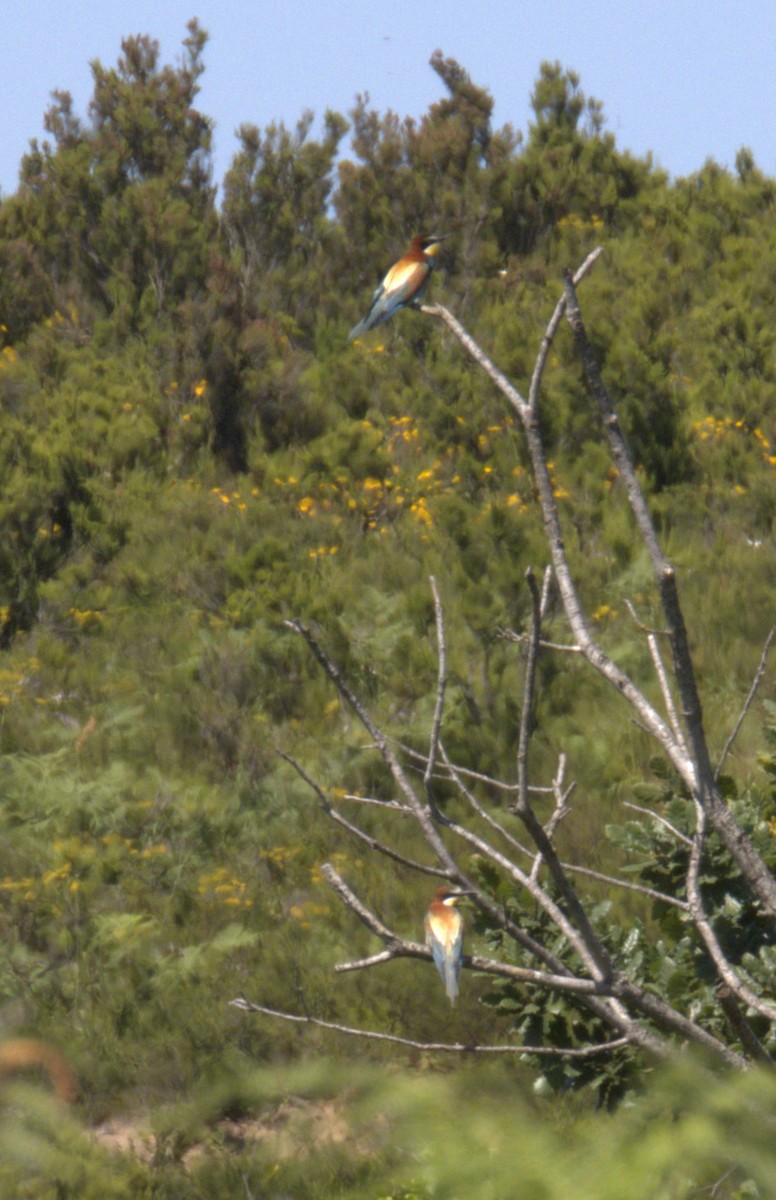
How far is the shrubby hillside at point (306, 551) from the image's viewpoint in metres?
4.41

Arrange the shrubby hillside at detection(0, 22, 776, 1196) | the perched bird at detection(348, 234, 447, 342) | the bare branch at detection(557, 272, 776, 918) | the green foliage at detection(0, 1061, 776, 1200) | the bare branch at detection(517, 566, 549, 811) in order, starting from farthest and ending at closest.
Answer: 1. the perched bird at detection(348, 234, 447, 342)
2. the shrubby hillside at detection(0, 22, 776, 1196)
3. the bare branch at detection(557, 272, 776, 918)
4. the bare branch at detection(517, 566, 549, 811)
5. the green foliage at detection(0, 1061, 776, 1200)

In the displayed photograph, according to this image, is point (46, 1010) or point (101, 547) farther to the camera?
point (101, 547)

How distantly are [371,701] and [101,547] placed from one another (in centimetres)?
274

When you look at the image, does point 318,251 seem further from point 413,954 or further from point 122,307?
point 413,954

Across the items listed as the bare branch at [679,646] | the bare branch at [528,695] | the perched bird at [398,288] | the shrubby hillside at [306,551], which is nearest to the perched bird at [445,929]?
the shrubby hillside at [306,551]

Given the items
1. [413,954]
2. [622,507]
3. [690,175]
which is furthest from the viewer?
[690,175]

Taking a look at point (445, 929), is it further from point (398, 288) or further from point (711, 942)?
point (398, 288)

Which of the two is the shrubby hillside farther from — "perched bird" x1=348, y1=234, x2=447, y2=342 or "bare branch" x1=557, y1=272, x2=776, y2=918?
"perched bird" x1=348, y1=234, x2=447, y2=342

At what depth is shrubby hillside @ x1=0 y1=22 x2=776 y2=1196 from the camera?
4414 millimetres

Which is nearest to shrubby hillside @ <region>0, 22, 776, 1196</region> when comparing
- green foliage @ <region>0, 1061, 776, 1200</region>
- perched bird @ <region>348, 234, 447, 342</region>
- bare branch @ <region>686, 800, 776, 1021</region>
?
green foliage @ <region>0, 1061, 776, 1200</region>

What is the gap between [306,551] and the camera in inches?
331

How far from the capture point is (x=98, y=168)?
43.3ft

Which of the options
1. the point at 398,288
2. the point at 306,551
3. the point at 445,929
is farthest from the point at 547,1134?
the point at 306,551

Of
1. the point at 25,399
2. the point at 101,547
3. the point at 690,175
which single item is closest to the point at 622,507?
the point at 101,547
